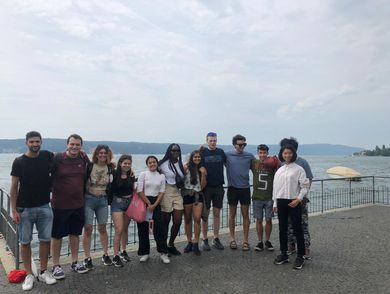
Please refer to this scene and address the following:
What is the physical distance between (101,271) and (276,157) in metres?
3.64

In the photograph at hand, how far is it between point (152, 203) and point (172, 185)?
1.57 ft

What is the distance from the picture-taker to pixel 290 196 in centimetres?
607

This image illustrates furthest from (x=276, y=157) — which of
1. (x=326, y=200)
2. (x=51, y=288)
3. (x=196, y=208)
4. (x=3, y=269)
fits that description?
(x=326, y=200)

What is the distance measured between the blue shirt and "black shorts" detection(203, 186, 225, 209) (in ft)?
0.97

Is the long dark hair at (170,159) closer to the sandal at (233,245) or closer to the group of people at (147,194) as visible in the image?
the group of people at (147,194)

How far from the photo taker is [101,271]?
5.80 m

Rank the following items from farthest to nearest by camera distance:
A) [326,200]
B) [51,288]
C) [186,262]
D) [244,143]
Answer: [326,200] < [244,143] < [186,262] < [51,288]

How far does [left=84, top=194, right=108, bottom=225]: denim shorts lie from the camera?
5.86 m

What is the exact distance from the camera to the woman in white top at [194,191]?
665 cm

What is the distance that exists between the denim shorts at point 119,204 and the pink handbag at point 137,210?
0.24 ft

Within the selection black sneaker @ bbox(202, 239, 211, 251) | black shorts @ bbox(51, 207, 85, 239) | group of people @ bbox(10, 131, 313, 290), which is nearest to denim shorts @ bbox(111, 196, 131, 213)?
group of people @ bbox(10, 131, 313, 290)

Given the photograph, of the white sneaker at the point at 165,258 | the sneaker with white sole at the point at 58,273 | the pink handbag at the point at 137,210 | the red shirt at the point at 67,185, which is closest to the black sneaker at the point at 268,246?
the white sneaker at the point at 165,258

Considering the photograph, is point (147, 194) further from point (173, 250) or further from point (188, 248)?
point (188, 248)

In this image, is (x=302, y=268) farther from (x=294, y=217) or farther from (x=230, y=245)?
(x=230, y=245)
